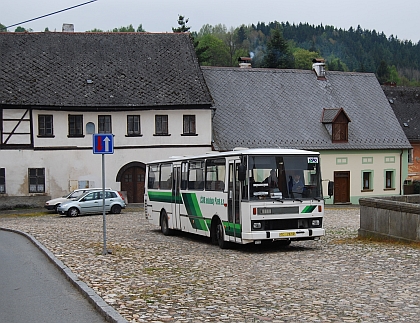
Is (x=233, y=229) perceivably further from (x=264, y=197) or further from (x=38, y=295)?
(x=38, y=295)

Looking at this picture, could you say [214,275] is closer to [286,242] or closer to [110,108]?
[286,242]

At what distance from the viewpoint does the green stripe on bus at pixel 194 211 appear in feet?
70.3

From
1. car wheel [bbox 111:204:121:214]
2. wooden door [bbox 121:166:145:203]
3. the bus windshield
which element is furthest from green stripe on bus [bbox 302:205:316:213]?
wooden door [bbox 121:166:145:203]

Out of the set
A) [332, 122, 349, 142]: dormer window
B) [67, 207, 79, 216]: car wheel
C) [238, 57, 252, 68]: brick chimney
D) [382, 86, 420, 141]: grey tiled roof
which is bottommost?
[67, 207, 79, 216]: car wheel

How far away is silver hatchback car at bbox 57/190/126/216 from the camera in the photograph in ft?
126

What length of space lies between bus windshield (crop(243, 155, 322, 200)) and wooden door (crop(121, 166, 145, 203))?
29.2 meters

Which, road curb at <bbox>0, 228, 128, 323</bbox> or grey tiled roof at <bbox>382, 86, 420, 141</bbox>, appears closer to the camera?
road curb at <bbox>0, 228, 128, 323</bbox>

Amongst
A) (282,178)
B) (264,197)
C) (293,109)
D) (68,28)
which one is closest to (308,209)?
(282,178)

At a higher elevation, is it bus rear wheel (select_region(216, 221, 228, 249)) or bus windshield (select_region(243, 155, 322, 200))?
bus windshield (select_region(243, 155, 322, 200))

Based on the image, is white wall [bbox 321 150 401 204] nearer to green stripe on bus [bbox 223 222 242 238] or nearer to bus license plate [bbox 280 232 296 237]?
green stripe on bus [bbox 223 222 242 238]

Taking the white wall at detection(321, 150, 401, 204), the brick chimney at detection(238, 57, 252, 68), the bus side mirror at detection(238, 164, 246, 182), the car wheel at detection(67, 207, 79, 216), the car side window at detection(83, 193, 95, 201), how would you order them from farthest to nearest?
the brick chimney at detection(238, 57, 252, 68), the white wall at detection(321, 150, 401, 204), the car side window at detection(83, 193, 95, 201), the car wheel at detection(67, 207, 79, 216), the bus side mirror at detection(238, 164, 246, 182)

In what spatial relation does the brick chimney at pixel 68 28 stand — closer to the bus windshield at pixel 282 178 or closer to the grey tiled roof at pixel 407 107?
the grey tiled roof at pixel 407 107

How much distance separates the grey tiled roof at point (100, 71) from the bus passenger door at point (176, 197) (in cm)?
2206

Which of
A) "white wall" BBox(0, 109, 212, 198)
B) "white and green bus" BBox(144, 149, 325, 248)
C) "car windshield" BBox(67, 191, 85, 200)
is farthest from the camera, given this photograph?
"white wall" BBox(0, 109, 212, 198)
